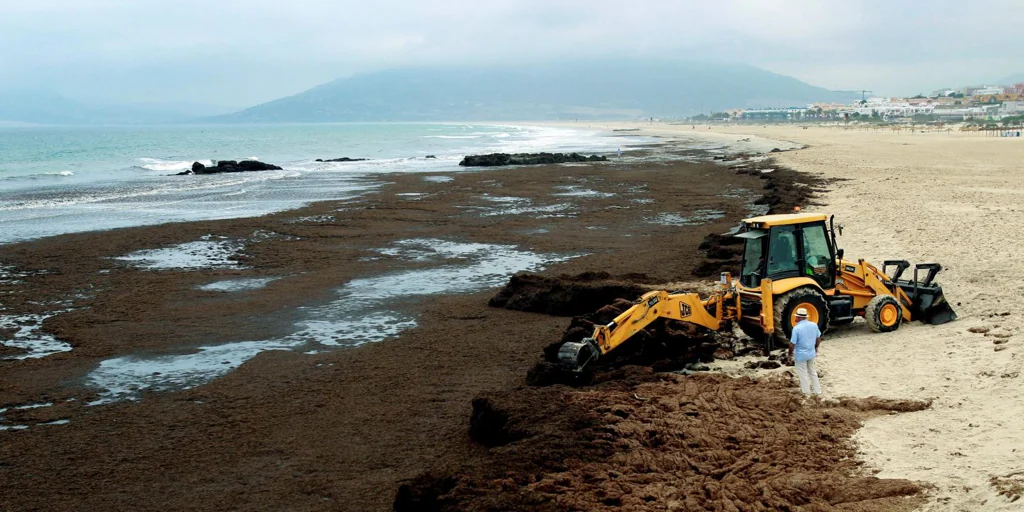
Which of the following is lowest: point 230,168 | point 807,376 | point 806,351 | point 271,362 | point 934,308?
point 271,362

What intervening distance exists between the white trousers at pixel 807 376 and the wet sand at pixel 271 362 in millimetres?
3537

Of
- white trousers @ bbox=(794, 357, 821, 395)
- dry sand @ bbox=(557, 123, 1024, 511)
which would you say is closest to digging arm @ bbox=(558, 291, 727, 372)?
dry sand @ bbox=(557, 123, 1024, 511)

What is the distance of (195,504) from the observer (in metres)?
7.54

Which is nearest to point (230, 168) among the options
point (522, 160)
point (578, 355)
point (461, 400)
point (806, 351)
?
point (522, 160)

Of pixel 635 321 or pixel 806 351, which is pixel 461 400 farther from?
pixel 806 351

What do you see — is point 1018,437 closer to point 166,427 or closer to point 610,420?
point 610,420

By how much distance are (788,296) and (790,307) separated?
0.15 meters

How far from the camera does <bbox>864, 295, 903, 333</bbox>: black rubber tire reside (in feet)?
36.8

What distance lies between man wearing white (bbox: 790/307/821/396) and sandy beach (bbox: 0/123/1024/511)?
25 centimetres

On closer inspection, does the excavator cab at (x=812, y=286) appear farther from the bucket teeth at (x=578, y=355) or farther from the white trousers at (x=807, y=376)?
the bucket teeth at (x=578, y=355)

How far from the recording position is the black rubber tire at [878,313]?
36.8ft

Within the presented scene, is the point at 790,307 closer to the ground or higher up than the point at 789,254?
closer to the ground

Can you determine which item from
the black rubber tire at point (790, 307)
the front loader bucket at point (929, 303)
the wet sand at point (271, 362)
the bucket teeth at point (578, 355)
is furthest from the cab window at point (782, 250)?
the wet sand at point (271, 362)

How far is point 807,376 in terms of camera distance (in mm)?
8945
